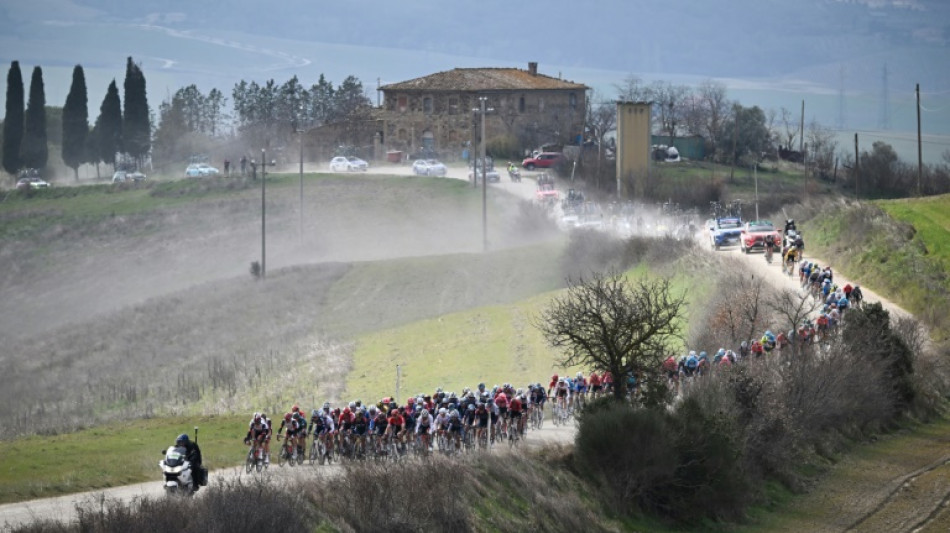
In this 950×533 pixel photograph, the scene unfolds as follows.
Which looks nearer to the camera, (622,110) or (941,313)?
(941,313)

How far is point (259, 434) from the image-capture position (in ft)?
108

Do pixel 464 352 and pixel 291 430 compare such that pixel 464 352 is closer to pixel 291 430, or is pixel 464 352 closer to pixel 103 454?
pixel 103 454

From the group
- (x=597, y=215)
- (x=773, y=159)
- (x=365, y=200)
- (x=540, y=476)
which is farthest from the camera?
(x=773, y=159)

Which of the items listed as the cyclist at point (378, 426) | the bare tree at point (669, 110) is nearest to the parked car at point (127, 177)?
the bare tree at point (669, 110)

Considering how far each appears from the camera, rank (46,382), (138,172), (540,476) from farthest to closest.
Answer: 1. (138,172)
2. (46,382)
3. (540,476)

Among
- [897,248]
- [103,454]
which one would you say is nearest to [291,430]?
[103,454]

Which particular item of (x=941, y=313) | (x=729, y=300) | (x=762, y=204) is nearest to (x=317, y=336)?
(x=729, y=300)

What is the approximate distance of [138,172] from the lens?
140125mm

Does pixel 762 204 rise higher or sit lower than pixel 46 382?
higher

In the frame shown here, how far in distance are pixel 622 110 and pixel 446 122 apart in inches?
1404

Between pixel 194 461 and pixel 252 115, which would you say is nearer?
pixel 194 461

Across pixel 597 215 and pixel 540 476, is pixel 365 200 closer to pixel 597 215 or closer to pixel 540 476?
pixel 597 215

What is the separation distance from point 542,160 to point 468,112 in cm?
1699

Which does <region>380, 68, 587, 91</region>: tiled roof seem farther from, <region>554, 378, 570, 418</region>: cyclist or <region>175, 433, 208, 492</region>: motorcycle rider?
<region>175, 433, 208, 492</region>: motorcycle rider
